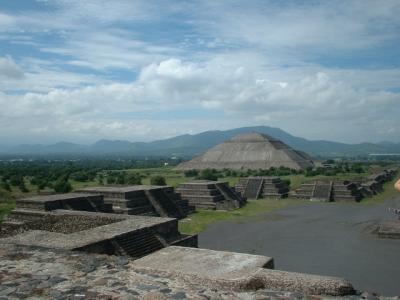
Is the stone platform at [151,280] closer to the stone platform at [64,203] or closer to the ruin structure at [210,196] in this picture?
the stone platform at [64,203]

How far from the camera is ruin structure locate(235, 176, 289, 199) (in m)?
39.3

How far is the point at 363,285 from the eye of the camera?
12.8 m

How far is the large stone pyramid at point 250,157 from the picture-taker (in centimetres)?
7144

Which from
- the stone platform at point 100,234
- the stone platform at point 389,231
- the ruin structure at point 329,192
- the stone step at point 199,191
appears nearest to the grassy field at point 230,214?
the ruin structure at point 329,192

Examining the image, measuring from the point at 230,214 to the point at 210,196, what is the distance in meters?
3.65

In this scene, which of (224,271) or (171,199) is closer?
(224,271)

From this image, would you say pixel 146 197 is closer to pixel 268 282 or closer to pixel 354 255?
pixel 354 255

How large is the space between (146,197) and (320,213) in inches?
508

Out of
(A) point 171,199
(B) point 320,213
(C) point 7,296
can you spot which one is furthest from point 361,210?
(C) point 7,296

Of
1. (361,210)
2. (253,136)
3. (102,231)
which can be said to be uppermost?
(253,136)

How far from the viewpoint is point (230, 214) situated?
28203 mm

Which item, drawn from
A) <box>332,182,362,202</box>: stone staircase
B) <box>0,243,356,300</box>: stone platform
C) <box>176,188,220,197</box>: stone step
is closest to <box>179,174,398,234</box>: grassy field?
<box>332,182,362,202</box>: stone staircase

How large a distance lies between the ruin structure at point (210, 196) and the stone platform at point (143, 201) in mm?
4311

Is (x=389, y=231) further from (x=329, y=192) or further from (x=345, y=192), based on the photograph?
(x=329, y=192)
